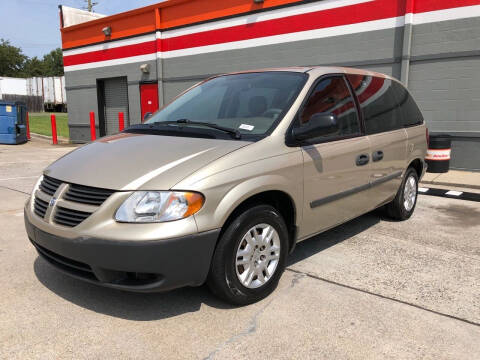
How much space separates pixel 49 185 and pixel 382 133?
3.19m

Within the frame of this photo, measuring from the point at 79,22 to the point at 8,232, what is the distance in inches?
Result: 600

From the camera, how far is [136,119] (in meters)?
14.7

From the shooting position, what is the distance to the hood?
8.46ft

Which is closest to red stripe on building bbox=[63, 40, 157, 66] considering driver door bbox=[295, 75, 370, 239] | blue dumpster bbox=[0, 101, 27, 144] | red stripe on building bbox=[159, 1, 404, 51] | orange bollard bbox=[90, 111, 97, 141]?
red stripe on building bbox=[159, 1, 404, 51]

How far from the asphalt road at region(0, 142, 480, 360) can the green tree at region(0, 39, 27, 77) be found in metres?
89.9

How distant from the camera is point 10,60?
3157 inches

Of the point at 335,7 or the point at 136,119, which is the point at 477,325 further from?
the point at 136,119

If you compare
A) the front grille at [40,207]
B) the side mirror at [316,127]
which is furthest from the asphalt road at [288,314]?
the side mirror at [316,127]

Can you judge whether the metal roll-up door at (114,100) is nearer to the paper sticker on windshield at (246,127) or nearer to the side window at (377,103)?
the side window at (377,103)

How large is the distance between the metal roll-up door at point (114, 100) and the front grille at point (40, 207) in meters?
12.8

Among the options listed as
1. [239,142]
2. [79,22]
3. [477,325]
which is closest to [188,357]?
[239,142]

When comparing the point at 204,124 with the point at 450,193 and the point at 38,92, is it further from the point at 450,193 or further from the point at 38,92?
the point at 38,92

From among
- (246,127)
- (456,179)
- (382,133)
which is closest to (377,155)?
(382,133)

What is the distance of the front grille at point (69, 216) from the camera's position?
2.59m
